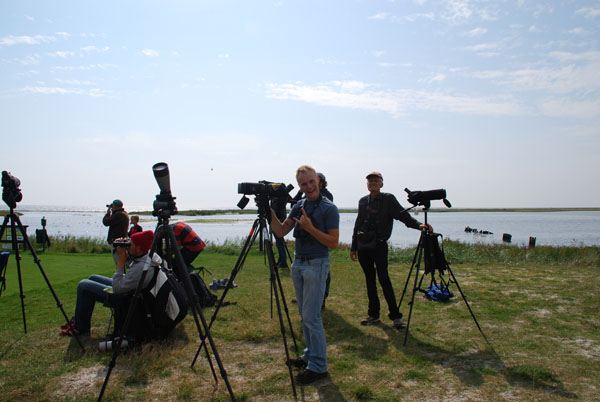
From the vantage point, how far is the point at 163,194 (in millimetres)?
3070

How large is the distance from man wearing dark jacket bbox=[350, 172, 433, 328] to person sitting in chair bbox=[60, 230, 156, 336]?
238 centimetres

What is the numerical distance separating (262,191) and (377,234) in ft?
6.32

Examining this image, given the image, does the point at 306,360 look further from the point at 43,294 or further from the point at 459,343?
the point at 43,294

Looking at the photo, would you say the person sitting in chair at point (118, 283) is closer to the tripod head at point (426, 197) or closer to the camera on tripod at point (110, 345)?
the camera on tripod at point (110, 345)

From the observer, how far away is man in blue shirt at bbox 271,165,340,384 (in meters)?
3.14

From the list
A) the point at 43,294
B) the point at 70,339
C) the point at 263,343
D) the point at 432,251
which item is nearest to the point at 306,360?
the point at 263,343

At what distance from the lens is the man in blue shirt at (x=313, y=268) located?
314 centimetres

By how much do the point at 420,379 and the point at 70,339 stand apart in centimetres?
366

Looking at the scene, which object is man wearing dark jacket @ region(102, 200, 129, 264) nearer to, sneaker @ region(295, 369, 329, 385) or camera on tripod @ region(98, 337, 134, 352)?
camera on tripod @ region(98, 337, 134, 352)

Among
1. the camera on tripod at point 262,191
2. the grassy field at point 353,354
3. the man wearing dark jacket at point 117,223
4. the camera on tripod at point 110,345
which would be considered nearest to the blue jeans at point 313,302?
the grassy field at point 353,354

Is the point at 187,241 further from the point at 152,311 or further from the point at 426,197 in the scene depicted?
the point at 426,197

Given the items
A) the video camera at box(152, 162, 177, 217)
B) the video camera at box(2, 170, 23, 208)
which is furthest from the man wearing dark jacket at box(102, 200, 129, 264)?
the video camera at box(152, 162, 177, 217)

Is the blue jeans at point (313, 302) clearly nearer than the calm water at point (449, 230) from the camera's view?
Yes

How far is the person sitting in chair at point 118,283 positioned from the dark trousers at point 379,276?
2.42 meters
